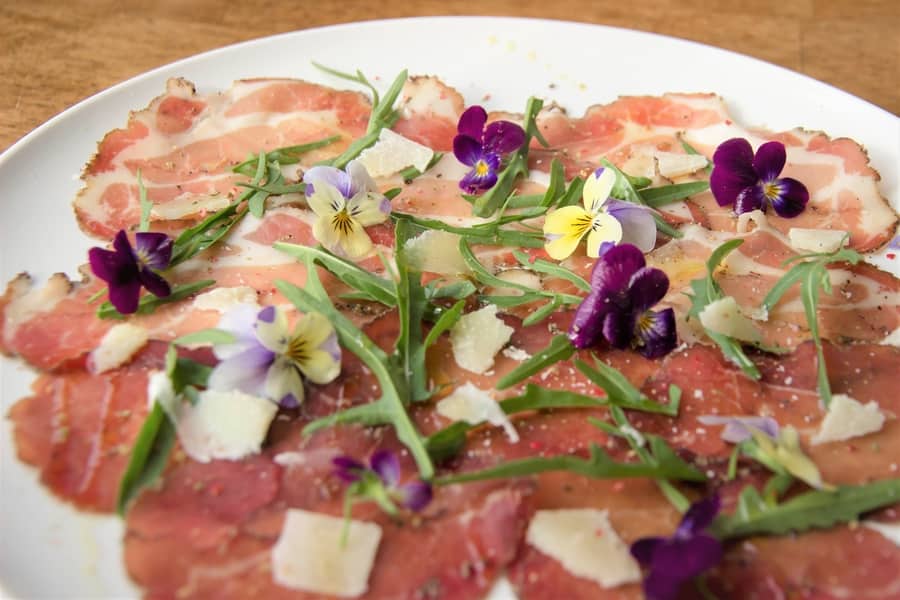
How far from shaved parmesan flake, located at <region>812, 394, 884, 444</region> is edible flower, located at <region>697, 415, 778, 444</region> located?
0.09 m

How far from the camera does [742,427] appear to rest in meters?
1.46

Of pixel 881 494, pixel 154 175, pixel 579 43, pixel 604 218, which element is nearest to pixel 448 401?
pixel 604 218

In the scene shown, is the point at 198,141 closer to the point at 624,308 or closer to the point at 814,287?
the point at 624,308

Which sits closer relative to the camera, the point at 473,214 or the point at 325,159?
the point at 473,214

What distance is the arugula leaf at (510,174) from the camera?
1929 millimetres

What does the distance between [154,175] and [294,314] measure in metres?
0.62

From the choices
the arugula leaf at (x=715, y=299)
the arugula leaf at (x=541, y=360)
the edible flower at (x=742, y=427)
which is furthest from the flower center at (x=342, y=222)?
the edible flower at (x=742, y=427)

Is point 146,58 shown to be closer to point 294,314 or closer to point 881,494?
point 294,314

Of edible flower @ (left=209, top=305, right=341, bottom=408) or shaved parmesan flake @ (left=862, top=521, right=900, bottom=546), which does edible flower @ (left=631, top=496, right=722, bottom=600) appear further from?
edible flower @ (left=209, top=305, right=341, bottom=408)

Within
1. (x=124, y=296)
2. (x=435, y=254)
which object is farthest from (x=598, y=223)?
(x=124, y=296)

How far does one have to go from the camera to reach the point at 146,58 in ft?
8.62

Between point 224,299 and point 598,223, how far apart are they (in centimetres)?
A: 78

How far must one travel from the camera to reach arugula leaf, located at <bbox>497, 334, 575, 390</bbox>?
153 centimetres

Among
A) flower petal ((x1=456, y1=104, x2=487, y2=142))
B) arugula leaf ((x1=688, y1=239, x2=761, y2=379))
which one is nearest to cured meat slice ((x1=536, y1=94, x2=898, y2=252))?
flower petal ((x1=456, y1=104, x2=487, y2=142))
